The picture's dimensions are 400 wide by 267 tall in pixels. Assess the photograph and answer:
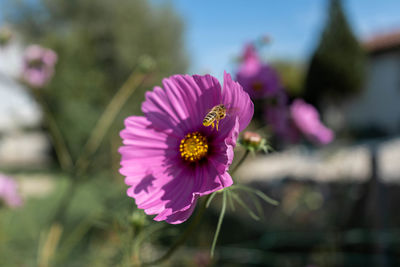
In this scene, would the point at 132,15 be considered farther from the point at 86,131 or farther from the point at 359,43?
the point at 359,43

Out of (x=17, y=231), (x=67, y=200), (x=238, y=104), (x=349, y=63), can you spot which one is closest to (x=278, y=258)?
(x=67, y=200)

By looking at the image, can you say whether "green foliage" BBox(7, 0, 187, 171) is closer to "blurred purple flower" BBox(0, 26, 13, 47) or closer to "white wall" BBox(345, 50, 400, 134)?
"white wall" BBox(345, 50, 400, 134)

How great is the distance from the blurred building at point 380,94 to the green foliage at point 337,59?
59 cm

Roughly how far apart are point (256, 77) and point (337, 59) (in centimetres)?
954

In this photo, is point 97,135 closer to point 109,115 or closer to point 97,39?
point 109,115

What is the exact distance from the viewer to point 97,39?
32.7 ft

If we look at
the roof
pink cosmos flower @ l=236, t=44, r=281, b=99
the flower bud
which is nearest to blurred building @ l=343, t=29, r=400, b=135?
the roof

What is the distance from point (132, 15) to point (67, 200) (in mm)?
9727

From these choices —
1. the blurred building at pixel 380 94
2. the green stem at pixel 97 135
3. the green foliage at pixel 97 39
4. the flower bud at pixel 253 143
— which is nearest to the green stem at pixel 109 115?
the green stem at pixel 97 135

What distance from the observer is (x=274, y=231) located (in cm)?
234

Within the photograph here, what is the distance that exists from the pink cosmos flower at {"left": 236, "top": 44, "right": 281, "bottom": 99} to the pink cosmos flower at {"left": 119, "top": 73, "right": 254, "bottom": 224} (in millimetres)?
232

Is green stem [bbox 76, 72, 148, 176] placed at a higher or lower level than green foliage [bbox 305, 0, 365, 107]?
higher

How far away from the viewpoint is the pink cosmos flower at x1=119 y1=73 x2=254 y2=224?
39 cm

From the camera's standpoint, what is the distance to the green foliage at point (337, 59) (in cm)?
954
